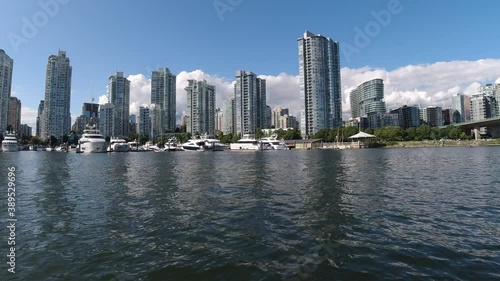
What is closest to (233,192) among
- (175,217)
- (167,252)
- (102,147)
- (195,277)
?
(175,217)

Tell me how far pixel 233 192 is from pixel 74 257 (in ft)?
53.8

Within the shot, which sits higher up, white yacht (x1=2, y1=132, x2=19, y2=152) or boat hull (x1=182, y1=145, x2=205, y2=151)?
white yacht (x1=2, y1=132, x2=19, y2=152)

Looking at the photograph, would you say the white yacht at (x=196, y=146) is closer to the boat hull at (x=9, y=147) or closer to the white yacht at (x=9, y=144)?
the white yacht at (x=9, y=144)

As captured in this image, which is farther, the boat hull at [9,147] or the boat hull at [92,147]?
the boat hull at [9,147]

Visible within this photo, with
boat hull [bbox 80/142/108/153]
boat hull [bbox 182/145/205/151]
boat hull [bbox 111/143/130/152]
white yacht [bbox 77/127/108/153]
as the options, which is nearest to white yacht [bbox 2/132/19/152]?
white yacht [bbox 77/127/108/153]

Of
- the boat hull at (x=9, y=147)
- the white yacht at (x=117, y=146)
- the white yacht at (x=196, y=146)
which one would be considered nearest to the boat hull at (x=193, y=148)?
the white yacht at (x=196, y=146)

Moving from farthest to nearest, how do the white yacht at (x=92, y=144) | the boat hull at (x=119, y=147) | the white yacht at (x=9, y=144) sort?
the boat hull at (x=119, y=147) → the white yacht at (x=9, y=144) → the white yacht at (x=92, y=144)

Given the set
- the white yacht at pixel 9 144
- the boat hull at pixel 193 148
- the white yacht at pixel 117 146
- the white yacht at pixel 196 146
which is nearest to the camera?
the white yacht at pixel 9 144

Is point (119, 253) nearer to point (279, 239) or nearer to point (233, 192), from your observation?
point (279, 239)

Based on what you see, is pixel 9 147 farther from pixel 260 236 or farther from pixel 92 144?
pixel 260 236

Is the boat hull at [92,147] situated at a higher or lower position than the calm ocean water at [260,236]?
higher

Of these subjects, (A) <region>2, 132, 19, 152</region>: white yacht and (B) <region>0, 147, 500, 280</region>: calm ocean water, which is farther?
(A) <region>2, 132, 19, 152</region>: white yacht

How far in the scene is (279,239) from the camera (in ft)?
45.1

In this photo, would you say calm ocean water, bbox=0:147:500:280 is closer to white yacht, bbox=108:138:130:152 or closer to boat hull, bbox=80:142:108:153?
boat hull, bbox=80:142:108:153
